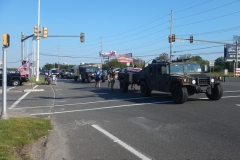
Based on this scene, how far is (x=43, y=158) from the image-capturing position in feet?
21.8

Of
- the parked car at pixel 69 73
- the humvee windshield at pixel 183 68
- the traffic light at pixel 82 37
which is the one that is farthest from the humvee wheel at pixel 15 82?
the humvee windshield at pixel 183 68

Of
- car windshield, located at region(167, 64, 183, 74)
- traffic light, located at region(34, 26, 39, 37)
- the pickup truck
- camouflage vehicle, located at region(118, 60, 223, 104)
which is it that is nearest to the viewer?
camouflage vehicle, located at region(118, 60, 223, 104)

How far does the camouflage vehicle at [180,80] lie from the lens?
46.9ft

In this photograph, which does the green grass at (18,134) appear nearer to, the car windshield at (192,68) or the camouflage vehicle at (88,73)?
the car windshield at (192,68)

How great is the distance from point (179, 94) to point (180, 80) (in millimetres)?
640

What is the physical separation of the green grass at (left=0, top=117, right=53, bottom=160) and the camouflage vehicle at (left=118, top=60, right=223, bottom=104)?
6514 mm

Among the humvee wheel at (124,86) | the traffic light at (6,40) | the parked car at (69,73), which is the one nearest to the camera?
the traffic light at (6,40)

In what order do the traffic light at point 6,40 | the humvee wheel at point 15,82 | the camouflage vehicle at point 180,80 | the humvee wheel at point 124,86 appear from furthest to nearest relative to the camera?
the humvee wheel at point 15,82, the humvee wheel at point 124,86, the camouflage vehicle at point 180,80, the traffic light at point 6,40

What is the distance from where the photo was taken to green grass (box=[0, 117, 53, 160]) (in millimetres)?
6782

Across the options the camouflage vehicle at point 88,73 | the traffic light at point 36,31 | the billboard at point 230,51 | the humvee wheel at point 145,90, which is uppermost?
the billboard at point 230,51

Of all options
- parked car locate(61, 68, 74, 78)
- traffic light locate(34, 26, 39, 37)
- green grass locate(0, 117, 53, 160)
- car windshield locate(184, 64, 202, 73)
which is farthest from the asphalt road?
parked car locate(61, 68, 74, 78)

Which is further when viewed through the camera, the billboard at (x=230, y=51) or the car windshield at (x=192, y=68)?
the billboard at (x=230, y=51)

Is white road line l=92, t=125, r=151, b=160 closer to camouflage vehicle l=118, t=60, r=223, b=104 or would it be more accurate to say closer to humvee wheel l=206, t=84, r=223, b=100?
camouflage vehicle l=118, t=60, r=223, b=104

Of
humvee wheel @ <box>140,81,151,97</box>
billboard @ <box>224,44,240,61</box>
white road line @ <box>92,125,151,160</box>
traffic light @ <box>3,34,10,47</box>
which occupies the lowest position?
white road line @ <box>92,125,151,160</box>
